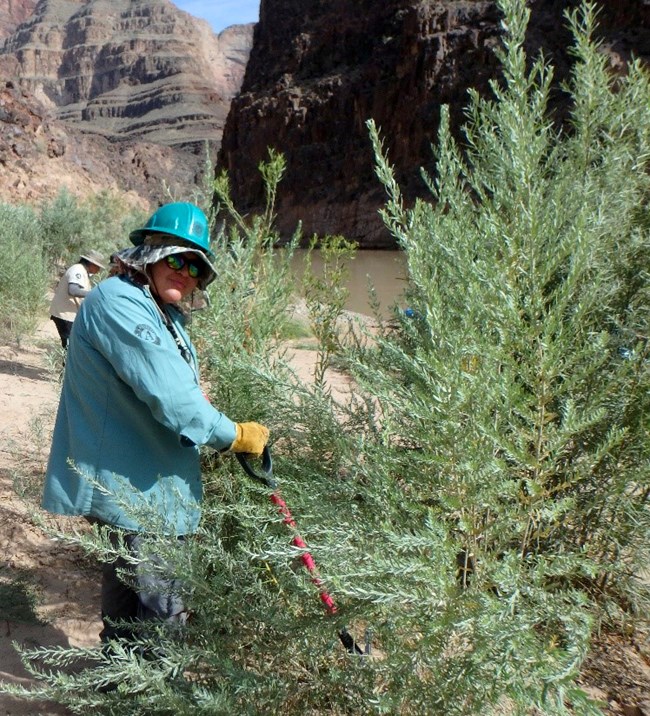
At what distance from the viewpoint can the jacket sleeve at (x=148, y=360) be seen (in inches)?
72.1

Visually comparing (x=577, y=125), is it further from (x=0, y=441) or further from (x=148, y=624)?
(x=0, y=441)

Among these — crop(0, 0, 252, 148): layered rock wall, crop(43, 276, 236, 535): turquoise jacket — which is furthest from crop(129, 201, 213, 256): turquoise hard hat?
crop(0, 0, 252, 148): layered rock wall

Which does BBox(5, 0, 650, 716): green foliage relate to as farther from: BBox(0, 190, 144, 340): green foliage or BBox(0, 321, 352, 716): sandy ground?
BBox(0, 190, 144, 340): green foliage

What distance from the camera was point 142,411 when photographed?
6.51 ft

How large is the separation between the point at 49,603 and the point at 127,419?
4.56 ft

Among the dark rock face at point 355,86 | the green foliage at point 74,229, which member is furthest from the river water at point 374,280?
the green foliage at point 74,229

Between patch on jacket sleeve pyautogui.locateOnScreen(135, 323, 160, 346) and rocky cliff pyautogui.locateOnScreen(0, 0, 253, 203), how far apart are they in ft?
289

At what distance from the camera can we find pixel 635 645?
2.51 meters

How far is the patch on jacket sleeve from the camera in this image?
1.84m

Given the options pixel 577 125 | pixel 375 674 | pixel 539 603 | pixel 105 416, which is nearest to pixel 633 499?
pixel 539 603

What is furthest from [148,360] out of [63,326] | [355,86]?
[355,86]

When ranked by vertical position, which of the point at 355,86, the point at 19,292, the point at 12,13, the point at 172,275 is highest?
the point at 12,13

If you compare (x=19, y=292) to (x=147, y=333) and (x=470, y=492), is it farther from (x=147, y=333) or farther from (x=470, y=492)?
(x=470, y=492)

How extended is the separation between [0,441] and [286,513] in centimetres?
314
